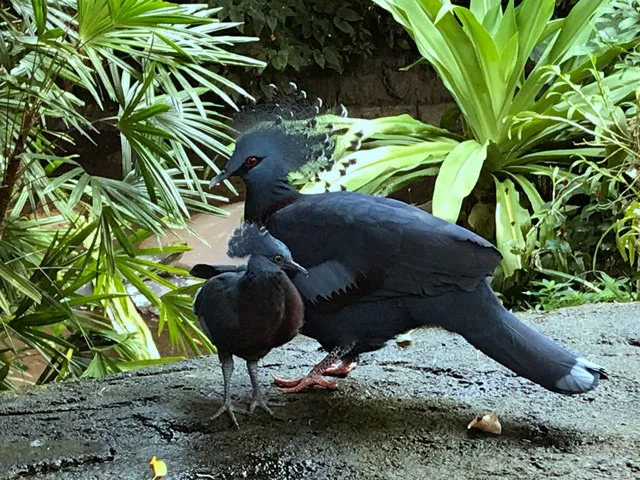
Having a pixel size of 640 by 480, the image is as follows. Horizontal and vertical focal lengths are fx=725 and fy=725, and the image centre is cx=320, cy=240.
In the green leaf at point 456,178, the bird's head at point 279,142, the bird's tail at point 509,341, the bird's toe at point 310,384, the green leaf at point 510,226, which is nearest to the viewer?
the bird's tail at point 509,341

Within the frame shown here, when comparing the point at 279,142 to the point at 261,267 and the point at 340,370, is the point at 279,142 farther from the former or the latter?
the point at 340,370

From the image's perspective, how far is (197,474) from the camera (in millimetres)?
1132

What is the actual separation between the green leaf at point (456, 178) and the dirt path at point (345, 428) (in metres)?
1.00

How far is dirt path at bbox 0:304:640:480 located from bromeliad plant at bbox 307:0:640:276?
1.32 m

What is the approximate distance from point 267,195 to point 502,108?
2080 mm

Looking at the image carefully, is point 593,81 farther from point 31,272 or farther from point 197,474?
point 197,474

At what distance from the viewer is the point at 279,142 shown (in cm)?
134

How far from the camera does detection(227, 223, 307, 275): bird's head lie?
1195mm

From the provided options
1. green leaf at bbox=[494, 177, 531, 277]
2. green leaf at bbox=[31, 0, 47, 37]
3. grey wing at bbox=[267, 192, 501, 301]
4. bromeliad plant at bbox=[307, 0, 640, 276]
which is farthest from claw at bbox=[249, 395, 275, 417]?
green leaf at bbox=[494, 177, 531, 277]

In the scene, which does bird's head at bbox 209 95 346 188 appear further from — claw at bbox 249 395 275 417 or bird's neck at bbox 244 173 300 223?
claw at bbox 249 395 275 417

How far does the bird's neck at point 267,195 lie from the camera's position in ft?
4.39

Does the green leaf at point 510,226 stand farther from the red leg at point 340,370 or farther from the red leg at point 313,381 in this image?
the red leg at point 313,381

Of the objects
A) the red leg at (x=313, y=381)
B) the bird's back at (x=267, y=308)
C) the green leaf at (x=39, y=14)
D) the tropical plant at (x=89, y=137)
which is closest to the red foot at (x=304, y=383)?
the red leg at (x=313, y=381)

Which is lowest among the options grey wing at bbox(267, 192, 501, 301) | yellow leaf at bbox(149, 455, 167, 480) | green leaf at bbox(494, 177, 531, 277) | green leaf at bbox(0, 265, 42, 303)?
green leaf at bbox(494, 177, 531, 277)
